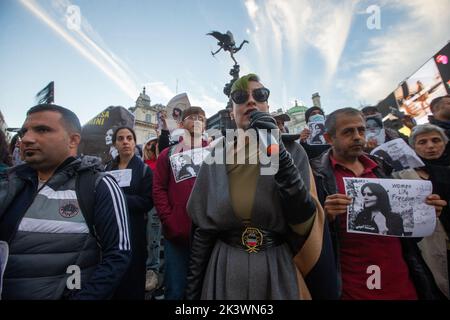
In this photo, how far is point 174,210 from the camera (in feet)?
8.57

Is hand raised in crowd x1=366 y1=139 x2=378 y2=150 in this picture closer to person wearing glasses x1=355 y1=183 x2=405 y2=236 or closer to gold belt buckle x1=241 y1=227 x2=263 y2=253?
person wearing glasses x1=355 y1=183 x2=405 y2=236

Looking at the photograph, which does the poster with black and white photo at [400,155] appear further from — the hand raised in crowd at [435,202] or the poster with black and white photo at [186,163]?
the poster with black and white photo at [186,163]

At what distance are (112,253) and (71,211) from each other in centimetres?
→ 44

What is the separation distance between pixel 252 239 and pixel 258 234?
0.16 ft

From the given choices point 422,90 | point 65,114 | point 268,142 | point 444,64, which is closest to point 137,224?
point 65,114

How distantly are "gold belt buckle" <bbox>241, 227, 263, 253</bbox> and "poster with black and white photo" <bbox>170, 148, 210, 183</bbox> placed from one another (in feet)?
4.87

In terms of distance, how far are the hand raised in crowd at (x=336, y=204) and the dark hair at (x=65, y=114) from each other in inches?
92.6

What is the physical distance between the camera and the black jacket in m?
1.74

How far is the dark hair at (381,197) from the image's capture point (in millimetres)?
1816

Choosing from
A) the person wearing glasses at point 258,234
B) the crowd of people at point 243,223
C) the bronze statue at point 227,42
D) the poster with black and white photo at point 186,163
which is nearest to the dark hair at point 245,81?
the crowd of people at point 243,223

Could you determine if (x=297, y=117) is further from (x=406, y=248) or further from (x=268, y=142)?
(x=268, y=142)
